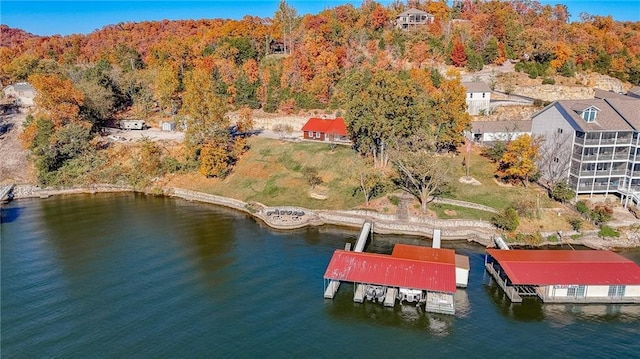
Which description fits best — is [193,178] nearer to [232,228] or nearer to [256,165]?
[256,165]

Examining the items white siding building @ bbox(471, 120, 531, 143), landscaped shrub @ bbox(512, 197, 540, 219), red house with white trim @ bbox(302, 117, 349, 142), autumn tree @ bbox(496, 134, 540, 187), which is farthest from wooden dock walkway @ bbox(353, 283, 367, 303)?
white siding building @ bbox(471, 120, 531, 143)

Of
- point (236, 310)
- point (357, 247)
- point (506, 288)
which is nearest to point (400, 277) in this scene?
point (357, 247)

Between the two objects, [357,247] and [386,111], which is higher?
[386,111]

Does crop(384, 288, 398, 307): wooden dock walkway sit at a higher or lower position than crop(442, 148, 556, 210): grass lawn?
lower

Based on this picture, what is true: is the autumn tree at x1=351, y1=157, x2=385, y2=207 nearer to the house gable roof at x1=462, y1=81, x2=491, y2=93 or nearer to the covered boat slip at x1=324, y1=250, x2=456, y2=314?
the covered boat slip at x1=324, y1=250, x2=456, y2=314

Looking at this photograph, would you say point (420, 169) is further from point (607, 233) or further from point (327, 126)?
point (327, 126)

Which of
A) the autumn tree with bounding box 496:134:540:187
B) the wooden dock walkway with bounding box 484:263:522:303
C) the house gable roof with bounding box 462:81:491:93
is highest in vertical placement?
the house gable roof with bounding box 462:81:491:93
